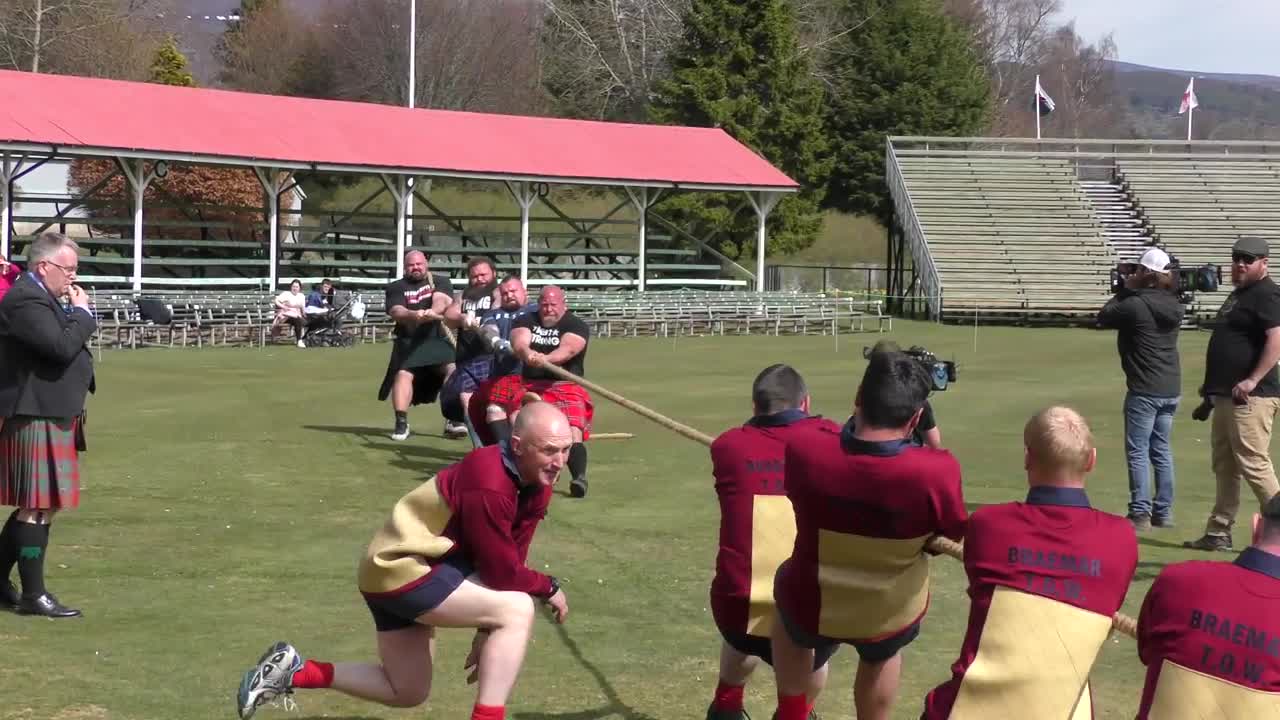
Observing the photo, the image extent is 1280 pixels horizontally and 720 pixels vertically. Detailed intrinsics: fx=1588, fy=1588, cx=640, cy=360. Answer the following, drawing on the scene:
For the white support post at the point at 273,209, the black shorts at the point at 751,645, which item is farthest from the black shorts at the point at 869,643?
the white support post at the point at 273,209

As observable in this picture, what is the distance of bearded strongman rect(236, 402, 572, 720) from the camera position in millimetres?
5270

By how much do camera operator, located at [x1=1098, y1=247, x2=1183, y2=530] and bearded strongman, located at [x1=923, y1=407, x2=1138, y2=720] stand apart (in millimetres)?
6167

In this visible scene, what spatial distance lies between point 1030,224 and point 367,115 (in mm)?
16994

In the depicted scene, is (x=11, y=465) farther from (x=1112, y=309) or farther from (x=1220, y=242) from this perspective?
(x=1220, y=242)

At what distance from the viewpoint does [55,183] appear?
172 feet

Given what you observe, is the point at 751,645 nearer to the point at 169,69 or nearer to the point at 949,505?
the point at 949,505

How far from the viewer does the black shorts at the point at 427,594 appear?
535cm

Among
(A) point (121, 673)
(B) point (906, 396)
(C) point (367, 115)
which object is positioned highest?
(C) point (367, 115)

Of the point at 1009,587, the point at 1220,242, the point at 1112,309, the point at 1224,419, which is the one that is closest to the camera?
the point at 1009,587

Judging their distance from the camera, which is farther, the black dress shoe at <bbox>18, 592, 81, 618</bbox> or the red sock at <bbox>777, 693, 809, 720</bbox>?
the black dress shoe at <bbox>18, 592, 81, 618</bbox>

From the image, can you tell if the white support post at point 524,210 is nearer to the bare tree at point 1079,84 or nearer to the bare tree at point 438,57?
the bare tree at point 438,57

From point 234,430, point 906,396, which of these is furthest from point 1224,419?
point 234,430

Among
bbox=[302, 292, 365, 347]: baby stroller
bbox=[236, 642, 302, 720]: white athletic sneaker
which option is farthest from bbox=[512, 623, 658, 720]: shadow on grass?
bbox=[302, 292, 365, 347]: baby stroller

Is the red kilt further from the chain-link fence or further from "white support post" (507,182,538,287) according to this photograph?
the chain-link fence
